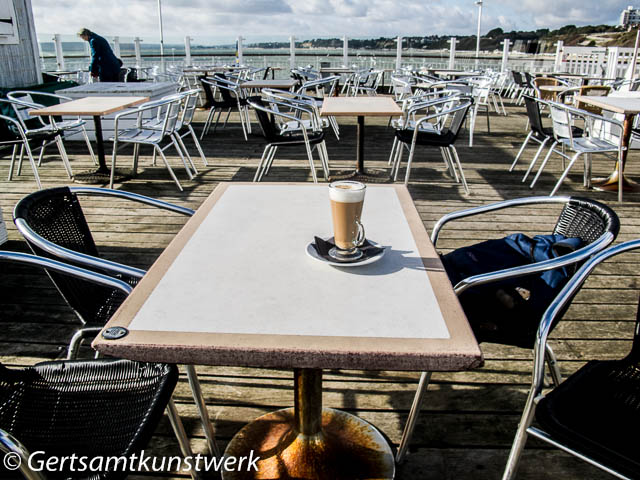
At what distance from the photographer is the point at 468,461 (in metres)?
1.66

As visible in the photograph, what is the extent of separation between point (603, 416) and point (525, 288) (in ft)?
1.91

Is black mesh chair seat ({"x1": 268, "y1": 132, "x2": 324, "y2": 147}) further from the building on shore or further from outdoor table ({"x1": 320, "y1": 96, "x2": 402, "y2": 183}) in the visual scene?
the building on shore

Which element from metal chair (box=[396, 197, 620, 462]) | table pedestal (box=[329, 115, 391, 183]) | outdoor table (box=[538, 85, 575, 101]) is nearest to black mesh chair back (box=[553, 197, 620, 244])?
metal chair (box=[396, 197, 620, 462])

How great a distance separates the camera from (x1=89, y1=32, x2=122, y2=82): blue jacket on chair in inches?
299

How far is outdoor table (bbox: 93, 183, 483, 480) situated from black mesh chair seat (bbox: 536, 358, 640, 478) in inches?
16.2

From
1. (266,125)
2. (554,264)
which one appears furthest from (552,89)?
(554,264)

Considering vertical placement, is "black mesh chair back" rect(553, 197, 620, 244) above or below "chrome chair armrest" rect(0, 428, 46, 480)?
above

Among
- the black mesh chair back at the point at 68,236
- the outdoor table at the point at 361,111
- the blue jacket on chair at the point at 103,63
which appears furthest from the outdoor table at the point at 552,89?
the black mesh chair back at the point at 68,236

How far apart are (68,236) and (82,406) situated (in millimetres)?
640

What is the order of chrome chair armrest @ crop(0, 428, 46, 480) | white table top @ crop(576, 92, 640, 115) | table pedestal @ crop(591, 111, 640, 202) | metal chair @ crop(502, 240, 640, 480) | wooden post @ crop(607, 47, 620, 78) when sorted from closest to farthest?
chrome chair armrest @ crop(0, 428, 46, 480) < metal chair @ crop(502, 240, 640, 480) < white table top @ crop(576, 92, 640, 115) < table pedestal @ crop(591, 111, 640, 202) < wooden post @ crop(607, 47, 620, 78)

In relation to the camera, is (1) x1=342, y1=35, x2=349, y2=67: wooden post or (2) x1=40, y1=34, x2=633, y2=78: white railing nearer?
(2) x1=40, y1=34, x2=633, y2=78: white railing

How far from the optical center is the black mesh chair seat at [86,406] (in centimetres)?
115

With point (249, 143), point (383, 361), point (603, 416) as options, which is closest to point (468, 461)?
point (603, 416)

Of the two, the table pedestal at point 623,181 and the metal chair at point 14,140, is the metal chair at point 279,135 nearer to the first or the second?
the metal chair at point 14,140
